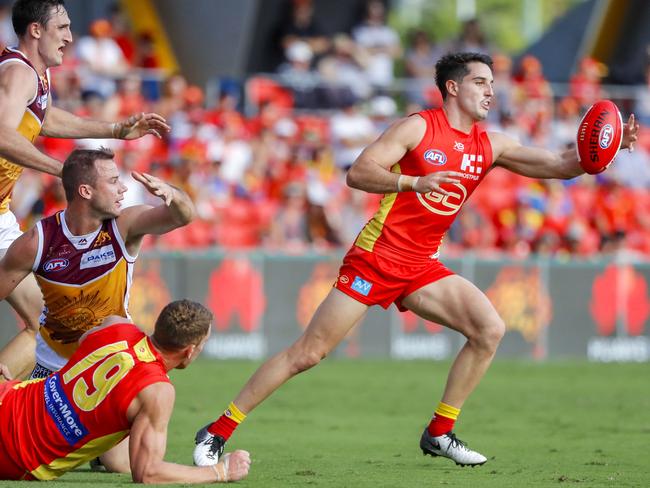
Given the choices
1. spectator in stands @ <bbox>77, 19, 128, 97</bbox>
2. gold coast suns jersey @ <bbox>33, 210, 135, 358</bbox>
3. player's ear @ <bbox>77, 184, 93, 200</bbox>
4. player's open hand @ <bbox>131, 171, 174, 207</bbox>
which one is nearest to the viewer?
player's open hand @ <bbox>131, 171, 174, 207</bbox>

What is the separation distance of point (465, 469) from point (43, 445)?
8.92ft

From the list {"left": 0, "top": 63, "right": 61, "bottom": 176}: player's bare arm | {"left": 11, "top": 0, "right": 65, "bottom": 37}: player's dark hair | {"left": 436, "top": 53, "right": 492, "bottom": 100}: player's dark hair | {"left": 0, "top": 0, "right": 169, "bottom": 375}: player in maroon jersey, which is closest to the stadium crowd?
{"left": 0, "top": 0, "right": 169, "bottom": 375}: player in maroon jersey

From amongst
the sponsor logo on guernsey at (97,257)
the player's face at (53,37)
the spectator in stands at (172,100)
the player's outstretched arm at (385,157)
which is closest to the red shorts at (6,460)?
the sponsor logo on guernsey at (97,257)

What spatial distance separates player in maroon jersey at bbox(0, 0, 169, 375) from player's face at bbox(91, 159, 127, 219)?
0.59 meters

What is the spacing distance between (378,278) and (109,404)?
236 centimetres

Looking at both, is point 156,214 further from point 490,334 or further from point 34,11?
point 490,334

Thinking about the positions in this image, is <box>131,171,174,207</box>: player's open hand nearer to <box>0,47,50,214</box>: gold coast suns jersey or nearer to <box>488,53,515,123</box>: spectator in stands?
<box>0,47,50,214</box>: gold coast suns jersey

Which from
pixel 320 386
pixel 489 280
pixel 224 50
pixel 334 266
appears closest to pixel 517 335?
pixel 489 280

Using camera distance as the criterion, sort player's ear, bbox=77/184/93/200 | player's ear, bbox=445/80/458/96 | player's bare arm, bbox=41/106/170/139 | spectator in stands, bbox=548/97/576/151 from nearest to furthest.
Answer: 1. player's ear, bbox=77/184/93/200
2. player's bare arm, bbox=41/106/170/139
3. player's ear, bbox=445/80/458/96
4. spectator in stands, bbox=548/97/576/151

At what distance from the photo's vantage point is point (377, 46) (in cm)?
2197

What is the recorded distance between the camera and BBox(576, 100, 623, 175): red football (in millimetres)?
8367

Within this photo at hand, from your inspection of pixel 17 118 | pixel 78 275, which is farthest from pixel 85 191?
pixel 17 118

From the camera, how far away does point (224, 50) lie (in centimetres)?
2142

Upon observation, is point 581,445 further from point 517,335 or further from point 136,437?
point 517,335
